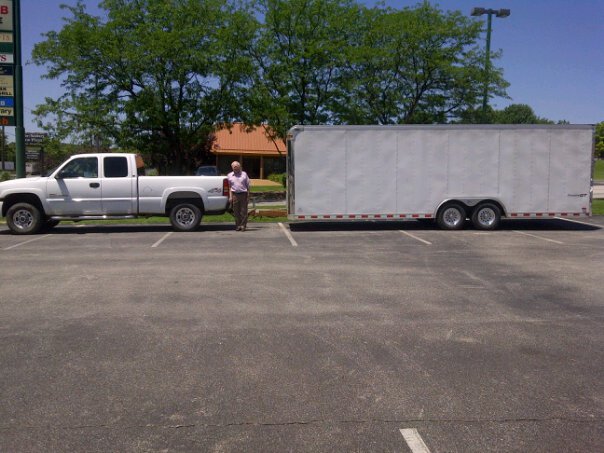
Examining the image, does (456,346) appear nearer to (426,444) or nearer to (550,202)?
(426,444)

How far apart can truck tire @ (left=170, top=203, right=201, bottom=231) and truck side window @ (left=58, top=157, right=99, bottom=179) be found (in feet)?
7.22

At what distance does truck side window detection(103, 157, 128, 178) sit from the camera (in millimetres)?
15234

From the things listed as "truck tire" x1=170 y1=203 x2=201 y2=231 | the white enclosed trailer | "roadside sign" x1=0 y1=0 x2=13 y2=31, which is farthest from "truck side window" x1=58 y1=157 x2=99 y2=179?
"roadside sign" x1=0 y1=0 x2=13 y2=31

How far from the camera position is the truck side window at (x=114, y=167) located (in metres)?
15.2

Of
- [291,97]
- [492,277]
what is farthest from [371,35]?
[492,277]

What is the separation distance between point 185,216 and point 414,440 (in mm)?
12427

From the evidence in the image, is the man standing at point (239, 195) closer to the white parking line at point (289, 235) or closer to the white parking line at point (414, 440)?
the white parking line at point (289, 235)

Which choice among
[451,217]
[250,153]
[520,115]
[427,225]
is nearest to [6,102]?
[427,225]

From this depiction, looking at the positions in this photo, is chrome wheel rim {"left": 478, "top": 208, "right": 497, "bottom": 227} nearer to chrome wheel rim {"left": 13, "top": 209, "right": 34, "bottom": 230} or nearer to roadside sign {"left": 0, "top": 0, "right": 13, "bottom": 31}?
chrome wheel rim {"left": 13, "top": 209, "right": 34, "bottom": 230}

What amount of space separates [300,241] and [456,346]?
8.14 meters

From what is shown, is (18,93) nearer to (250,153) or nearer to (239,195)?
(239,195)

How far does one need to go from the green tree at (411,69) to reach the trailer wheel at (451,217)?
12.7 meters

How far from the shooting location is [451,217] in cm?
1597

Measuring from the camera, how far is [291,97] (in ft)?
90.4
